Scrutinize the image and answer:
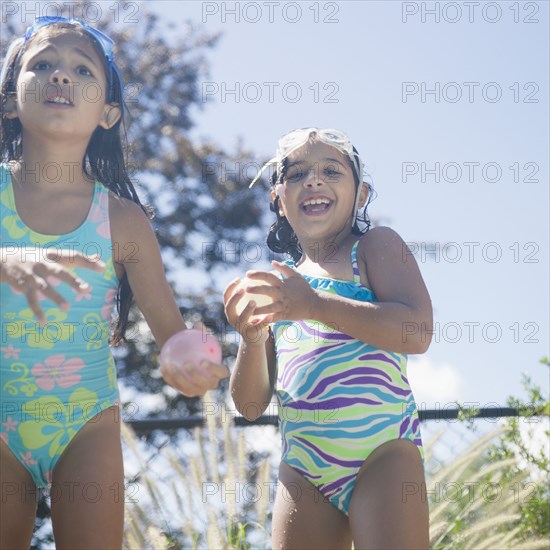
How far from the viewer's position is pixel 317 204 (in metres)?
3.27

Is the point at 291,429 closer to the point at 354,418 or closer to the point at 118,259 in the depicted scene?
the point at 354,418

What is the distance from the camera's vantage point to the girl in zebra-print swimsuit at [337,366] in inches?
107

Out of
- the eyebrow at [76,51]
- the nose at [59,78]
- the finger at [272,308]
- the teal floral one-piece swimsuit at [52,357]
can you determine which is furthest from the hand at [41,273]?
the eyebrow at [76,51]

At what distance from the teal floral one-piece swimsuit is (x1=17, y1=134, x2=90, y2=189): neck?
0.14 metres

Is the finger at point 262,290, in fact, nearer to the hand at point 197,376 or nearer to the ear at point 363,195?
the hand at point 197,376

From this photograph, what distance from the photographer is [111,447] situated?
8.84ft

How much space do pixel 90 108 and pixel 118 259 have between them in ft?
1.75

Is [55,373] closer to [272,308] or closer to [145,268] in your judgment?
[145,268]

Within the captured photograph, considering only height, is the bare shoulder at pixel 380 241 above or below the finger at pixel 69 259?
above

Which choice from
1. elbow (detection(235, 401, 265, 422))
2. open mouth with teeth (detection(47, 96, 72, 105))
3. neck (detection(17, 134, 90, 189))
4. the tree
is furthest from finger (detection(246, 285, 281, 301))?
the tree

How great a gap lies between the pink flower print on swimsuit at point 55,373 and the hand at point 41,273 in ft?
1.60

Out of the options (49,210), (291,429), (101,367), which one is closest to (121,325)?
(101,367)

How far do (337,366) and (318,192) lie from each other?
664mm

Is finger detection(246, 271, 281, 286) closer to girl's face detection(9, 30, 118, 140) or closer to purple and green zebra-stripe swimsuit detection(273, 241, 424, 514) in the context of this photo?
purple and green zebra-stripe swimsuit detection(273, 241, 424, 514)
